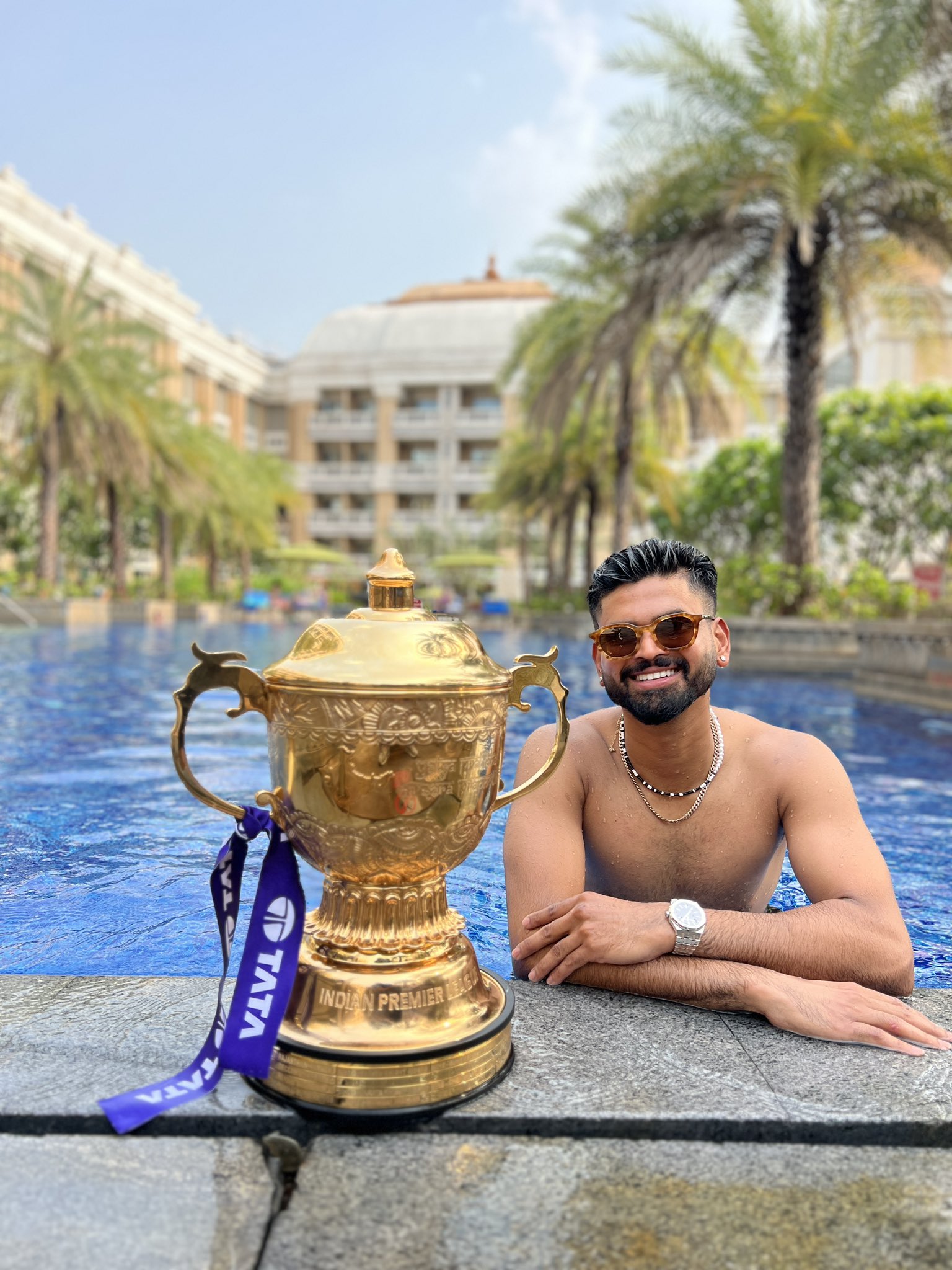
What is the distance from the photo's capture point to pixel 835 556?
27125mm

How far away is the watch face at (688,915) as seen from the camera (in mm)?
1813

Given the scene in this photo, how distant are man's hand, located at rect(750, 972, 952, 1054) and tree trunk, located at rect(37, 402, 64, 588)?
79.4 ft

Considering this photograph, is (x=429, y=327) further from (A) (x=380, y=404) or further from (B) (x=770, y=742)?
(B) (x=770, y=742)

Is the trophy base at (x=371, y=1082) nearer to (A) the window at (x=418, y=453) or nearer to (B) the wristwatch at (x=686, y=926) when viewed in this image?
(B) the wristwatch at (x=686, y=926)

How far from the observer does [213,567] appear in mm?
37156

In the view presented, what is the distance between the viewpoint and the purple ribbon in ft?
4.50

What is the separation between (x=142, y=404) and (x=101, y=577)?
1106cm

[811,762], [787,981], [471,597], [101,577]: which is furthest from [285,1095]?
[471,597]

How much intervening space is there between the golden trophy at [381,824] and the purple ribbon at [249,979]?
1.7 inches

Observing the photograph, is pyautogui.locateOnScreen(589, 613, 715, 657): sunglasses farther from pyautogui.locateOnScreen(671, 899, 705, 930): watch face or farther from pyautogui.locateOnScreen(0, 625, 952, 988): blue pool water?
pyautogui.locateOnScreen(0, 625, 952, 988): blue pool water

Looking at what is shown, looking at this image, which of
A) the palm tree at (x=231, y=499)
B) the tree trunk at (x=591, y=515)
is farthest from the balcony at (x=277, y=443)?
the tree trunk at (x=591, y=515)

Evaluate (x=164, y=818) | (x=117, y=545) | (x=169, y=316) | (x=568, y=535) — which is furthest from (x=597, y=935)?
(x=169, y=316)

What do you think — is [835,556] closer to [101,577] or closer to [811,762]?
[101,577]

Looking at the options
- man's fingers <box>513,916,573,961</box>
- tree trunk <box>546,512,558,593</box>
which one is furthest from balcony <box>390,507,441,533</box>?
man's fingers <box>513,916,573,961</box>
